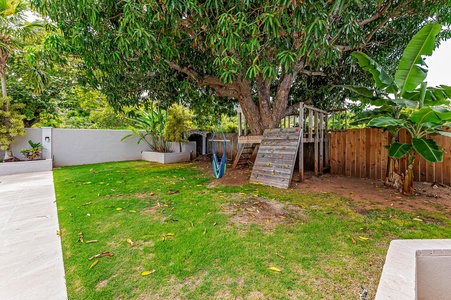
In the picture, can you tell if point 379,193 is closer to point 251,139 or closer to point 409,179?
point 409,179

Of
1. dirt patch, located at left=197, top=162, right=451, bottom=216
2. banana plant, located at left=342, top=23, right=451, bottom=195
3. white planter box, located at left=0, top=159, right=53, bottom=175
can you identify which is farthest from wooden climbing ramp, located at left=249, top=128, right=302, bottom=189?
white planter box, located at left=0, top=159, right=53, bottom=175

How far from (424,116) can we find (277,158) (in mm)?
2676

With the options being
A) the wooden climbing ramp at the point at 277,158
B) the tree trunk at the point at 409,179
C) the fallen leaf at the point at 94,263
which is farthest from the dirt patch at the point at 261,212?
the tree trunk at the point at 409,179

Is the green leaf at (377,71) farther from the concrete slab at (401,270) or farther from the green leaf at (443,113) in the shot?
the concrete slab at (401,270)

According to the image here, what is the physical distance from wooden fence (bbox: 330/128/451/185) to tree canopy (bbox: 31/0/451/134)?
5.67ft

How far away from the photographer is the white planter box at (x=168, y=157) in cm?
891

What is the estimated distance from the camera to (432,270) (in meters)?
1.76

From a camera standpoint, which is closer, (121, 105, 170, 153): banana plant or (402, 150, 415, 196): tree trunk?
(402, 150, 415, 196): tree trunk

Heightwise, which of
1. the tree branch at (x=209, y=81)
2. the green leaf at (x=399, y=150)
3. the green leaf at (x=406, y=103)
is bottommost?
the green leaf at (x=399, y=150)

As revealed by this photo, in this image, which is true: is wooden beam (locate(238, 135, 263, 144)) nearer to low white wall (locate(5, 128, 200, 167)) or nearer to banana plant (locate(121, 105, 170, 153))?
low white wall (locate(5, 128, 200, 167))

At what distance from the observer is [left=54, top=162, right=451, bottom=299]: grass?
162cm

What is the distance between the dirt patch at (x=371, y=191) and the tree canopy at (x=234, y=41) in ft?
6.76

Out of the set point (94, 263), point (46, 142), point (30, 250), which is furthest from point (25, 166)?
point (94, 263)

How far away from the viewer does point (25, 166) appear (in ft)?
23.5
